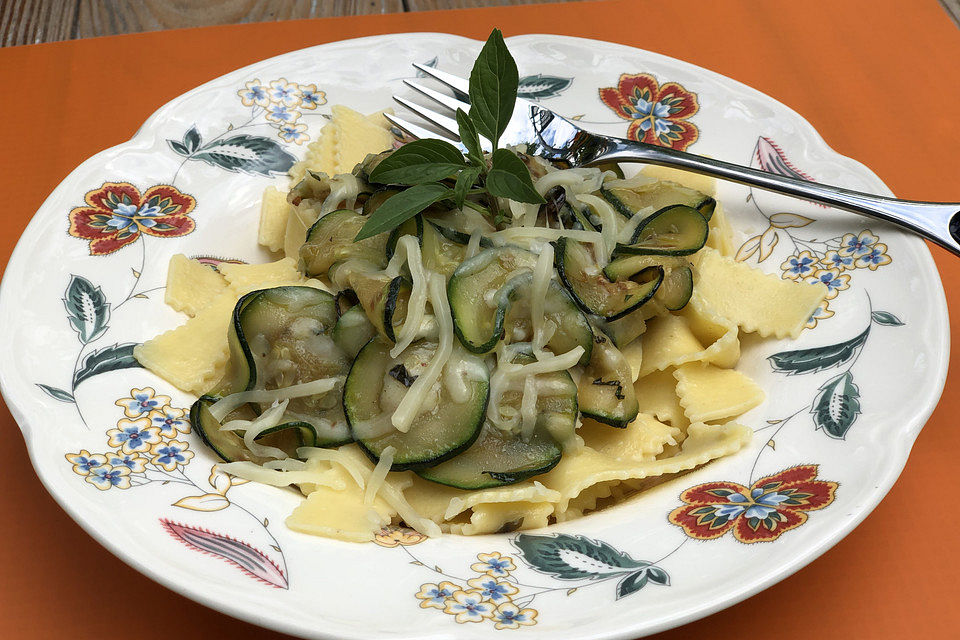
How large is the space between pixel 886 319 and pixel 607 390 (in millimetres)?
1112

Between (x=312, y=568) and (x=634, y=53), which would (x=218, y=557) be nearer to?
(x=312, y=568)

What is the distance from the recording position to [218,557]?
2666 millimetres

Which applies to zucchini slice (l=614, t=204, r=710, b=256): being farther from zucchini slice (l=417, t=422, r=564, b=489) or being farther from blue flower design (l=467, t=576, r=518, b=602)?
blue flower design (l=467, t=576, r=518, b=602)

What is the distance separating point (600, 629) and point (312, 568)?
89 cm

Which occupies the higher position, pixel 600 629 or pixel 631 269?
pixel 631 269

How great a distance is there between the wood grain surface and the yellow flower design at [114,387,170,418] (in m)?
3.91

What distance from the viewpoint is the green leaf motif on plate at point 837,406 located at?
3068mm

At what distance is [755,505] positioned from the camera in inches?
113

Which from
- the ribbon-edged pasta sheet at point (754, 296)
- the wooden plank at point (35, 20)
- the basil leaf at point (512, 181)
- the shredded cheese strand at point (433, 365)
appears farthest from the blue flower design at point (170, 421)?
the wooden plank at point (35, 20)

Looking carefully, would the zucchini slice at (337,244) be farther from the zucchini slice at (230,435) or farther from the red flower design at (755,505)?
the red flower design at (755,505)

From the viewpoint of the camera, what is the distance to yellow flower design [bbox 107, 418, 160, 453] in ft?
9.96

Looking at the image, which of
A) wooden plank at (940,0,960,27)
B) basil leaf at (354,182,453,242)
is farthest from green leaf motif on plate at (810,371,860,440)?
wooden plank at (940,0,960,27)

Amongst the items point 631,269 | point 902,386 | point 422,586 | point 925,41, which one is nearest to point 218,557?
point 422,586

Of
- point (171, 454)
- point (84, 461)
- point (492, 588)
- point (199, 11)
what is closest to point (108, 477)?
point (84, 461)
